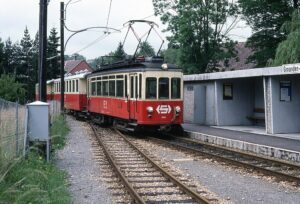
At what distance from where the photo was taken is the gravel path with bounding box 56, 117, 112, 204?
9.72 metres

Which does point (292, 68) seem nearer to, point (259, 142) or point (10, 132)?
point (259, 142)

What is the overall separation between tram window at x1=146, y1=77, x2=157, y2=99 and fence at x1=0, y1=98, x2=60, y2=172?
8.18m

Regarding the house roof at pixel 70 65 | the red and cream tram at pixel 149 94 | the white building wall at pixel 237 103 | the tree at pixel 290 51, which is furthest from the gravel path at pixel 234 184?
the house roof at pixel 70 65

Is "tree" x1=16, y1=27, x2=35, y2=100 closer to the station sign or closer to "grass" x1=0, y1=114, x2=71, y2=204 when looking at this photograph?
the station sign

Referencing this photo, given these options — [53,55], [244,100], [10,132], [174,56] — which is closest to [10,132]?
[10,132]

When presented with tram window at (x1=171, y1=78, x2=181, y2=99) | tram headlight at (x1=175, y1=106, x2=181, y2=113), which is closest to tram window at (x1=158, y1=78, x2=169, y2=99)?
tram window at (x1=171, y1=78, x2=181, y2=99)

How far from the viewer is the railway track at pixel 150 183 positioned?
9.36m

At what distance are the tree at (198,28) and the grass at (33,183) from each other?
3135 centimetres

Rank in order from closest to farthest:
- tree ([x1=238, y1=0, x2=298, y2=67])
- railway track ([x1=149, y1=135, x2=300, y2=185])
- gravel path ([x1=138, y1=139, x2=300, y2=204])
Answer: gravel path ([x1=138, y1=139, x2=300, y2=204]) → railway track ([x1=149, y1=135, x2=300, y2=185]) → tree ([x1=238, y1=0, x2=298, y2=67])

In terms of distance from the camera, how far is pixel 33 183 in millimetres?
9195

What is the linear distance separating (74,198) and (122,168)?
3.84 m

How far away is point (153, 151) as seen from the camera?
17453 mm

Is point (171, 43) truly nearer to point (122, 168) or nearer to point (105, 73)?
point (105, 73)

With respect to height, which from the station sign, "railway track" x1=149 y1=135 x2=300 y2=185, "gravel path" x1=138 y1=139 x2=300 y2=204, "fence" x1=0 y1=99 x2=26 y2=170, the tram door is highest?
the station sign
